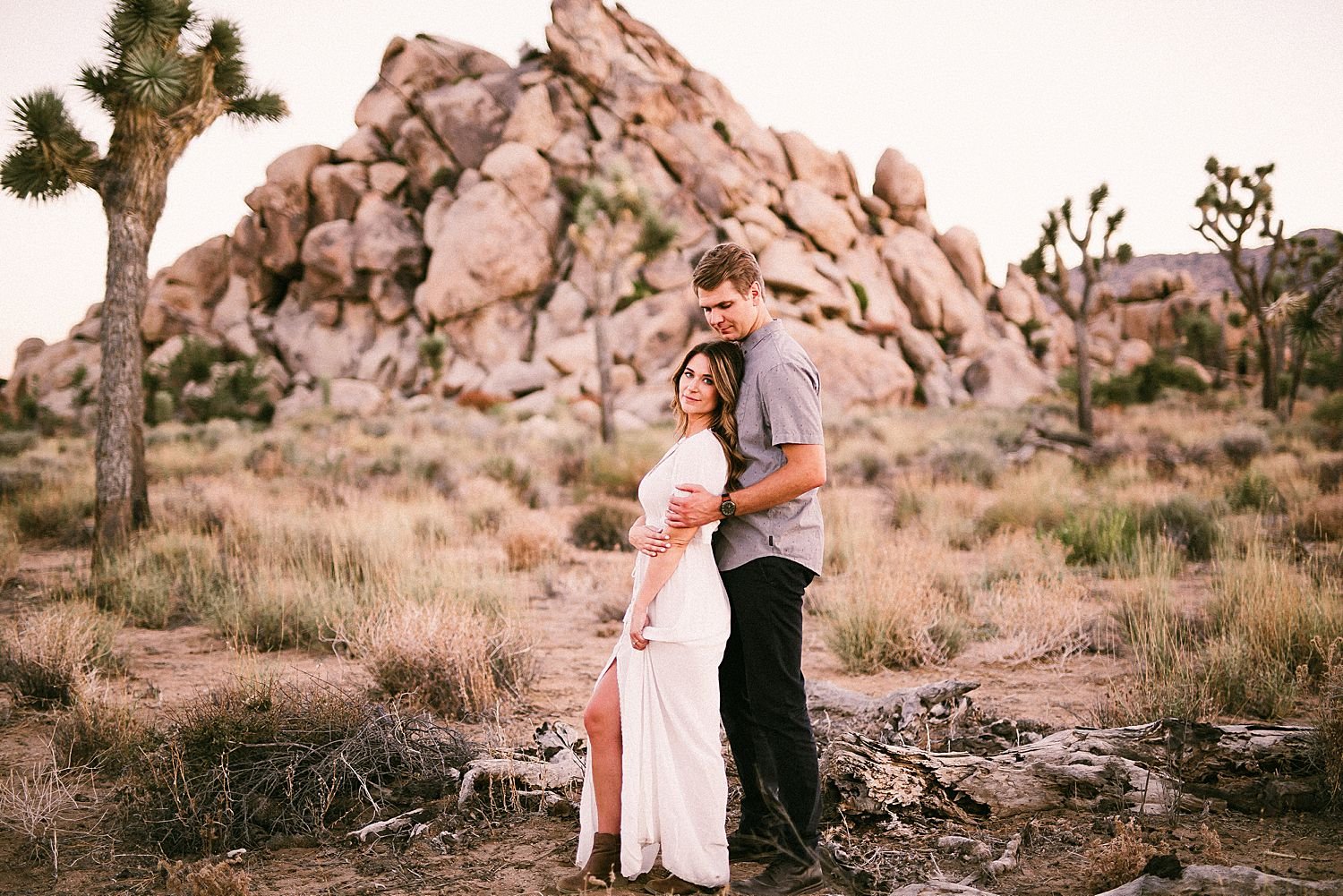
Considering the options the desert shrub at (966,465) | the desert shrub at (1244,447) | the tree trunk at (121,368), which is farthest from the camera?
the desert shrub at (1244,447)

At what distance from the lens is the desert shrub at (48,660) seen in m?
5.82

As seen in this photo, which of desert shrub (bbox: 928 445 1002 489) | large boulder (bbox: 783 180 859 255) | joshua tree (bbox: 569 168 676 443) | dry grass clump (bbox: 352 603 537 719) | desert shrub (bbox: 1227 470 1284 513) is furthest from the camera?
large boulder (bbox: 783 180 859 255)

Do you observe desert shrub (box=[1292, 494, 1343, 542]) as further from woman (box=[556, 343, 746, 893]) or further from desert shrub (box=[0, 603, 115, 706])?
desert shrub (box=[0, 603, 115, 706])

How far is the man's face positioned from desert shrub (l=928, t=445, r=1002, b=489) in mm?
12429

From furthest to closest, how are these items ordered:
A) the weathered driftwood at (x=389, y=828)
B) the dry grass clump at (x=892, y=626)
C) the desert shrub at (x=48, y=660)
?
the dry grass clump at (x=892, y=626) → the desert shrub at (x=48, y=660) → the weathered driftwood at (x=389, y=828)

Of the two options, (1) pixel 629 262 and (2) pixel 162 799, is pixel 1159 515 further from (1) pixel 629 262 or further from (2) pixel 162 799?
(1) pixel 629 262

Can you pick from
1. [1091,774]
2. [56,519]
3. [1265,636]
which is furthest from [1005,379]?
[1091,774]

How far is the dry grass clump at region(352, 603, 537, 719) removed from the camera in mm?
5602

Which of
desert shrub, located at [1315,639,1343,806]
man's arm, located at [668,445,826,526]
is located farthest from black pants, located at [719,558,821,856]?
desert shrub, located at [1315,639,1343,806]

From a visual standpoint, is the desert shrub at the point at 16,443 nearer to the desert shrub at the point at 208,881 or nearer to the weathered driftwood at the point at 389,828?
the weathered driftwood at the point at 389,828

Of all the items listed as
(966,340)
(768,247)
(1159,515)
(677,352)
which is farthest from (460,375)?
(1159,515)

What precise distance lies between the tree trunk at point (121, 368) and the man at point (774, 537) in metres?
9.12

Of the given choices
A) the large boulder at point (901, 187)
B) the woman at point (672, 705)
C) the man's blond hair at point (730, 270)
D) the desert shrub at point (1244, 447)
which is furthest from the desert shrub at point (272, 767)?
Answer: the large boulder at point (901, 187)

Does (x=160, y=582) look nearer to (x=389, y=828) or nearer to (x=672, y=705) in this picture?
(x=389, y=828)
